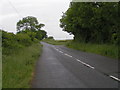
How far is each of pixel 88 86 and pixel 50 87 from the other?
144 centimetres

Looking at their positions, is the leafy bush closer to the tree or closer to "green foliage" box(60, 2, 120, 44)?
"green foliage" box(60, 2, 120, 44)

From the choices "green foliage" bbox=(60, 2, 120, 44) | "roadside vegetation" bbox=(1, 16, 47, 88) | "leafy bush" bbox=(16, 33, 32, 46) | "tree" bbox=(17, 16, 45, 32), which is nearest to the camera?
"roadside vegetation" bbox=(1, 16, 47, 88)

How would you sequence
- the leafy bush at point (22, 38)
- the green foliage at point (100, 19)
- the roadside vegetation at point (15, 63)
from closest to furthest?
the roadside vegetation at point (15, 63) → the green foliage at point (100, 19) → the leafy bush at point (22, 38)

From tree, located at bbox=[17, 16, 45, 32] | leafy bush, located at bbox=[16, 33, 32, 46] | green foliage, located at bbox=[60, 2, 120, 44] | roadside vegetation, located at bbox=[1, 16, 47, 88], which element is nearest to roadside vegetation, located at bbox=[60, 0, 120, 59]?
green foliage, located at bbox=[60, 2, 120, 44]

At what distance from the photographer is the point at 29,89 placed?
300 inches

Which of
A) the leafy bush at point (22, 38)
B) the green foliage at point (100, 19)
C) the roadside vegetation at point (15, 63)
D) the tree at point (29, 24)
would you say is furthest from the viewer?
the tree at point (29, 24)

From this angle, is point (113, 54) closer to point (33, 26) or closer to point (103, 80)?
point (103, 80)

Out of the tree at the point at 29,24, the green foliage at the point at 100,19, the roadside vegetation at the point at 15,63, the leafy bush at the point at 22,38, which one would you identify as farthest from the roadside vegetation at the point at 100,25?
the tree at the point at 29,24

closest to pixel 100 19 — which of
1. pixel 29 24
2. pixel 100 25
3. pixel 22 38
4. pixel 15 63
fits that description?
pixel 100 25

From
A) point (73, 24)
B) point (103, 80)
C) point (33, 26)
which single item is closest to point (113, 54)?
point (103, 80)

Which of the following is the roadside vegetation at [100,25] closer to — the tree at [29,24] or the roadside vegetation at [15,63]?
the roadside vegetation at [15,63]

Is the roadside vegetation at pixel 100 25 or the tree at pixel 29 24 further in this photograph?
the tree at pixel 29 24

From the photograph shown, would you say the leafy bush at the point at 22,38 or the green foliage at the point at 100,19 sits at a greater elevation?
the green foliage at the point at 100,19

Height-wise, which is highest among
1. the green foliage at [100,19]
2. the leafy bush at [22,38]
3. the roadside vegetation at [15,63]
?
the green foliage at [100,19]
